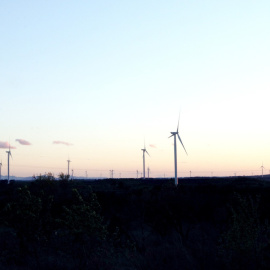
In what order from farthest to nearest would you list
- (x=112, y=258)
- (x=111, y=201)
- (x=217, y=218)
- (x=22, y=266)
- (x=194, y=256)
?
(x=111, y=201) < (x=217, y=218) < (x=22, y=266) < (x=112, y=258) < (x=194, y=256)

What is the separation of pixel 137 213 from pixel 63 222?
1964 cm

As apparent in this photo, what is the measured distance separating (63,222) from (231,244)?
10.4m

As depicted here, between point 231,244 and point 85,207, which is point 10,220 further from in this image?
point 231,244

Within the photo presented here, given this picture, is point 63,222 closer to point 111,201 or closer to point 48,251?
point 48,251

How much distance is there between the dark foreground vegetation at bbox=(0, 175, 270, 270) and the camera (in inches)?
795

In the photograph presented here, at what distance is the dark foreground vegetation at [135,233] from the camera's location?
20.2 m

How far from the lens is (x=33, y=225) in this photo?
28656 millimetres

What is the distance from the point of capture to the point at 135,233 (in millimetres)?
41375

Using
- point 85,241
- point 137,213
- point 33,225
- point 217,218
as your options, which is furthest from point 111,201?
point 85,241

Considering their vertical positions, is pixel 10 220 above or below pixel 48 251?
above

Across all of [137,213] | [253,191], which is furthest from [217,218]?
[253,191]

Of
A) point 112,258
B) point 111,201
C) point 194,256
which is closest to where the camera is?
point 194,256

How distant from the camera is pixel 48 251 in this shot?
27594 mm

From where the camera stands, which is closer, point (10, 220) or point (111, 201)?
point (10, 220)
